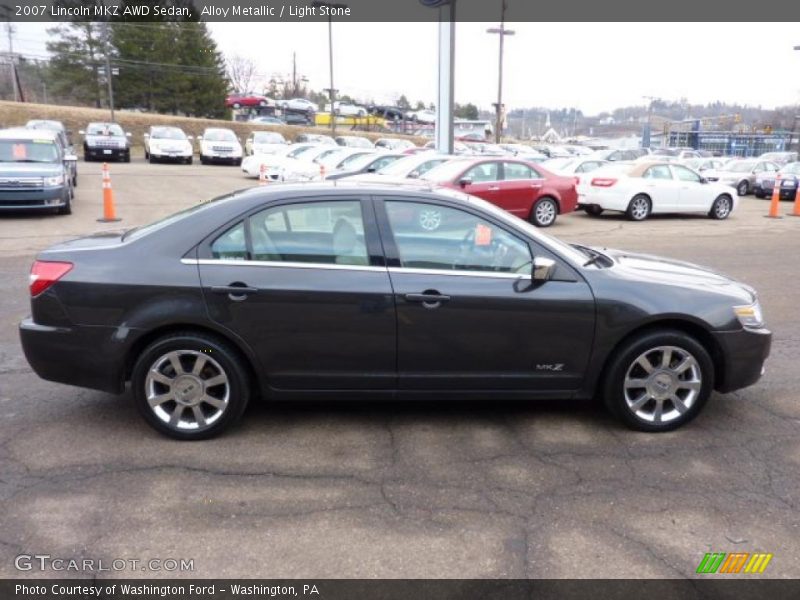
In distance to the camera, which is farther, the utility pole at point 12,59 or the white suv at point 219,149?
the utility pole at point 12,59

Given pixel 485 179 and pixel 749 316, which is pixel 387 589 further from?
pixel 485 179

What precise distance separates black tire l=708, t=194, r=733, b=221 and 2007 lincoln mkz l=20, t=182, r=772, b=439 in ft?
46.8

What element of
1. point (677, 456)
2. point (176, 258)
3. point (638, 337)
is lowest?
point (677, 456)

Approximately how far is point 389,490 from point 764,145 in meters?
57.5

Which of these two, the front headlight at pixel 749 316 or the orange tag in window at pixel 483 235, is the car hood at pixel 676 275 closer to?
the front headlight at pixel 749 316

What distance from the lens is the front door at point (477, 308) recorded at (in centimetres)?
396

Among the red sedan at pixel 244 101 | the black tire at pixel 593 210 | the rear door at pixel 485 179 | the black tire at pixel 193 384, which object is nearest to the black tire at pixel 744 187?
the black tire at pixel 593 210

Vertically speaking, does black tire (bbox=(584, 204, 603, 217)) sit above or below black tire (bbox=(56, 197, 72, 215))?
below

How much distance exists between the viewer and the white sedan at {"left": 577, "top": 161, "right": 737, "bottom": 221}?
16.0 meters

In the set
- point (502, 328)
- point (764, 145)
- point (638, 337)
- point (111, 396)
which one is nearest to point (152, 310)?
point (111, 396)

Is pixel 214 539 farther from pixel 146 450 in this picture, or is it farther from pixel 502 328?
pixel 502 328

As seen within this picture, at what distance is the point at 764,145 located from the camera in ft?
170

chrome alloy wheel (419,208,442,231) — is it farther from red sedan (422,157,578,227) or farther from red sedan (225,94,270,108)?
red sedan (225,94,270,108)

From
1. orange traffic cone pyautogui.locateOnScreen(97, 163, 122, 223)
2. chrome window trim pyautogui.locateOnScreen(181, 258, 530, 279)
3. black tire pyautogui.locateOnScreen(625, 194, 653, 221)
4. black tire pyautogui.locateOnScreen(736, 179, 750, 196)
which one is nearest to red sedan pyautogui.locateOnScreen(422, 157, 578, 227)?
black tire pyautogui.locateOnScreen(625, 194, 653, 221)
